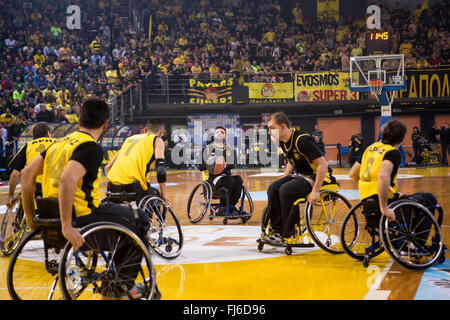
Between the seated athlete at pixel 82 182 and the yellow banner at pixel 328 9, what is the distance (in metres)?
27.8

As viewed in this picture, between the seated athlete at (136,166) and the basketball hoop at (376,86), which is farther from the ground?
the basketball hoop at (376,86)

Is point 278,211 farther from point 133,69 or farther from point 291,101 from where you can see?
point 133,69

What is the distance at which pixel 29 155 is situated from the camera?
6336mm

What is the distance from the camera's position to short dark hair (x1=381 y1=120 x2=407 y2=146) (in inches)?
218

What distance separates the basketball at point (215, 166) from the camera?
9445 mm

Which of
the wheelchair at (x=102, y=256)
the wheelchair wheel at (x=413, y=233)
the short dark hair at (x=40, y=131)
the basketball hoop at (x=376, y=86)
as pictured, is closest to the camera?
the wheelchair at (x=102, y=256)

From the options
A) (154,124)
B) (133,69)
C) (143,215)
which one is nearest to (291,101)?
(133,69)

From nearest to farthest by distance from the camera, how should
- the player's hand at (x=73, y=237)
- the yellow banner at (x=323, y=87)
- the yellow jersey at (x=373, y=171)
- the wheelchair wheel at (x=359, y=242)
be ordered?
the player's hand at (x=73, y=237), the yellow jersey at (x=373, y=171), the wheelchair wheel at (x=359, y=242), the yellow banner at (x=323, y=87)

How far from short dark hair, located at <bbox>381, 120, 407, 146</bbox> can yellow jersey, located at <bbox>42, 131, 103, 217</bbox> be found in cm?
301

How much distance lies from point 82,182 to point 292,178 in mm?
3180

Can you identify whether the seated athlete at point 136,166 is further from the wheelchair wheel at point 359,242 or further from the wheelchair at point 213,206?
the wheelchair at point 213,206

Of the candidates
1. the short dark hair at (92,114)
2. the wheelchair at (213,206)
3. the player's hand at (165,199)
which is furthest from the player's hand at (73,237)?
the wheelchair at (213,206)

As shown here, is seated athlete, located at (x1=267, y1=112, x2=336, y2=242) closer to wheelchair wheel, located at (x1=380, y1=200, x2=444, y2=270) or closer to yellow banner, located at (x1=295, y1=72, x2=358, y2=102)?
wheelchair wheel, located at (x1=380, y1=200, x2=444, y2=270)

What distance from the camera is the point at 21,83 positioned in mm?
24875
